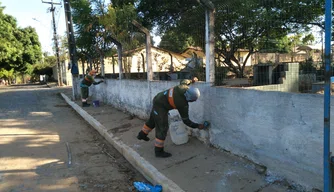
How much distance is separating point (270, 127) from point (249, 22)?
2.06 m

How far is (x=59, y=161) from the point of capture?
477 cm

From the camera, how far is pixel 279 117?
11.1ft

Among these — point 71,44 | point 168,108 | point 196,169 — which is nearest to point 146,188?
point 196,169

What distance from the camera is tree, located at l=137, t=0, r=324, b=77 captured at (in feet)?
12.9

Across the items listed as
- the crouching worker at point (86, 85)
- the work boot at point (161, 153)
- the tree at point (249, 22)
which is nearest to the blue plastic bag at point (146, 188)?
the work boot at point (161, 153)

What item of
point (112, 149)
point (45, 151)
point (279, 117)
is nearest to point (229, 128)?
point (279, 117)

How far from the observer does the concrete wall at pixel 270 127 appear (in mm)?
3016

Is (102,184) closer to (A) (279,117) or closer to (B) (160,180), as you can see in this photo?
(B) (160,180)

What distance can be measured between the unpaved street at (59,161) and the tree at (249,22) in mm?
2981

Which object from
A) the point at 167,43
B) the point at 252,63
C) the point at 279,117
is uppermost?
the point at 167,43

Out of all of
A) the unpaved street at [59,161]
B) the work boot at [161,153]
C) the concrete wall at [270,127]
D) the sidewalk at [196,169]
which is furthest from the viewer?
the work boot at [161,153]

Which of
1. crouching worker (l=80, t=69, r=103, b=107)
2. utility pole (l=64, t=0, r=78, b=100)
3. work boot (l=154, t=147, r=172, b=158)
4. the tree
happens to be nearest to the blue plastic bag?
work boot (l=154, t=147, r=172, b=158)

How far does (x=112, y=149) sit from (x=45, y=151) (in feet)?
4.57

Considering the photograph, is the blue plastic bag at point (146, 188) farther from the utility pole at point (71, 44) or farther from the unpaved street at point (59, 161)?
the utility pole at point (71, 44)
